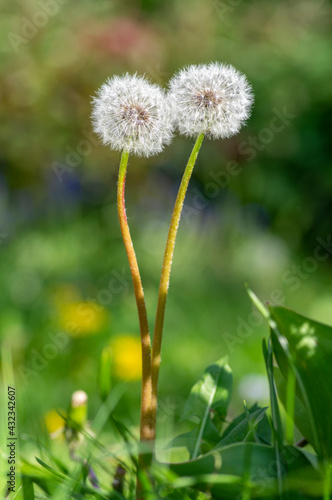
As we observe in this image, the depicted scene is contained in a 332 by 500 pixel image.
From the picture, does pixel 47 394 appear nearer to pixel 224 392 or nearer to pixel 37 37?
pixel 224 392

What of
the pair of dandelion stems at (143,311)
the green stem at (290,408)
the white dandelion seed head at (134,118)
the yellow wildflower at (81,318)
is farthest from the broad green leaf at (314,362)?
the yellow wildflower at (81,318)

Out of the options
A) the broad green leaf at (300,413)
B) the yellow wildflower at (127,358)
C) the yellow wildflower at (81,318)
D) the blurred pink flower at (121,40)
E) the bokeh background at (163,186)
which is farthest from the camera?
the blurred pink flower at (121,40)

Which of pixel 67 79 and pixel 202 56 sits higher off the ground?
pixel 202 56

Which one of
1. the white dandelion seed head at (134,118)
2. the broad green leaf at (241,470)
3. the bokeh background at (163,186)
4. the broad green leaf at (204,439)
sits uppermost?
the bokeh background at (163,186)

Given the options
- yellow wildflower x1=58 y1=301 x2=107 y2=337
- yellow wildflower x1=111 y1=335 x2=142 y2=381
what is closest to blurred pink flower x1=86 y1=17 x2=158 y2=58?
yellow wildflower x1=58 y1=301 x2=107 y2=337

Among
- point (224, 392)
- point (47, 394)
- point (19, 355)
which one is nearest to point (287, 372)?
point (224, 392)

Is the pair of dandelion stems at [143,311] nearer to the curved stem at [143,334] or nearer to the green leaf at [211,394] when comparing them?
the curved stem at [143,334]

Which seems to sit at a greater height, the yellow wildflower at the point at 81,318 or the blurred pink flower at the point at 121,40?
the blurred pink flower at the point at 121,40
